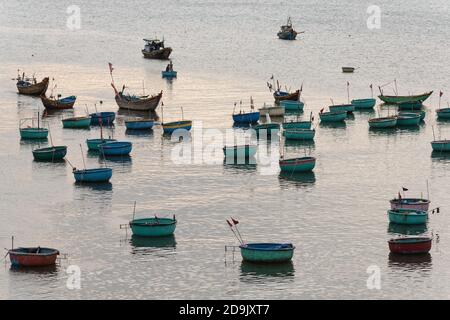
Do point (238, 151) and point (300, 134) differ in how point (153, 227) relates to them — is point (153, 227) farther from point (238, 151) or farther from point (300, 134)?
point (300, 134)

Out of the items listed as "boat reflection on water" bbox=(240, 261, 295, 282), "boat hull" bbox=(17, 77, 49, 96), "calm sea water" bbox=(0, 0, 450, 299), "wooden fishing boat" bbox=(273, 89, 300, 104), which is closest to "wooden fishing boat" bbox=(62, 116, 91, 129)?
"calm sea water" bbox=(0, 0, 450, 299)

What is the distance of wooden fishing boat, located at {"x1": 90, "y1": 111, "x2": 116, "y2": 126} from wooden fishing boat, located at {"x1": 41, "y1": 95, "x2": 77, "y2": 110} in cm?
790

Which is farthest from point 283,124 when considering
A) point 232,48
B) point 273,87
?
point 232,48

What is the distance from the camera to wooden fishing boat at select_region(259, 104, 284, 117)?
9538 cm

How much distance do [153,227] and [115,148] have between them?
21702mm

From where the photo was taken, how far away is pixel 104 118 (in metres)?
92.0

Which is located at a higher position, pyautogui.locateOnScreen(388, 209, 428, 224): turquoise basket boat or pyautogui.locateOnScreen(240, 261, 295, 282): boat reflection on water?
pyautogui.locateOnScreen(388, 209, 428, 224): turquoise basket boat

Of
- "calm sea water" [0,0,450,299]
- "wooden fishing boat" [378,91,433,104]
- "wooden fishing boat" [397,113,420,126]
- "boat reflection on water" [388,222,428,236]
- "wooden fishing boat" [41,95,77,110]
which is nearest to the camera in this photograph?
"calm sea water" [0,0,450,299]

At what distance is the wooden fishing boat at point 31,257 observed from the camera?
53.1m

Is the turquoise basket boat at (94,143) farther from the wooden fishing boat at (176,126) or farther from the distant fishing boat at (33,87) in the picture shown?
the distant fishing boat at (33,87)

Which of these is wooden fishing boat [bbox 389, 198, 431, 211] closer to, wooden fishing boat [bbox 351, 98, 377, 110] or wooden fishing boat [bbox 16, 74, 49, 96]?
wooden fishing boat [bbox 351, 98, 377, 110]

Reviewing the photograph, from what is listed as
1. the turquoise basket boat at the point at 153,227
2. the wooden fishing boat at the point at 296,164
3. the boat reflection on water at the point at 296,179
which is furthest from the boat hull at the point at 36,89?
the turquoise basket boat at the point at 153,227

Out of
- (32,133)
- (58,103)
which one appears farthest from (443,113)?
(32,133)
